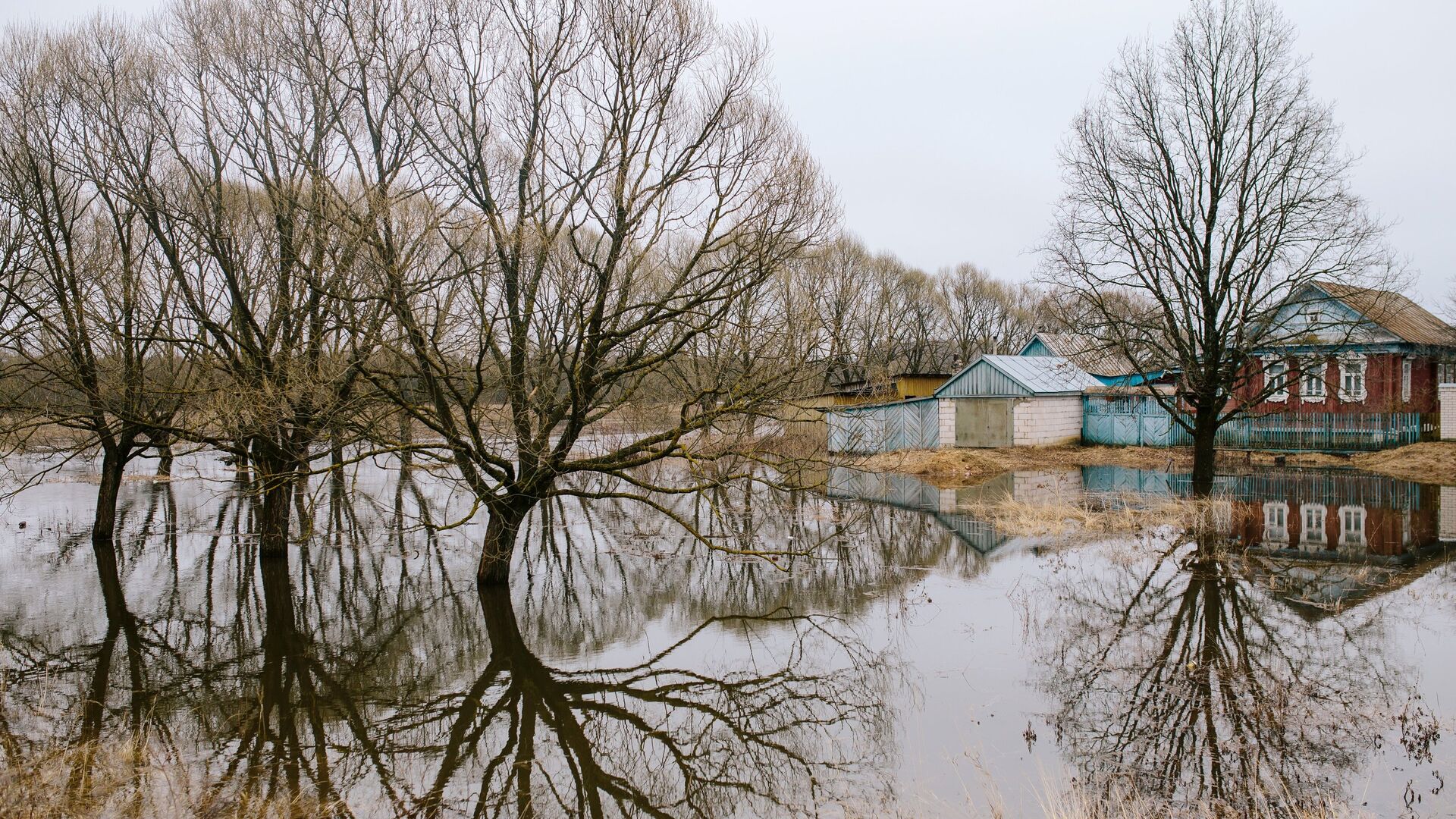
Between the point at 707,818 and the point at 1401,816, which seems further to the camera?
the point at 707,818

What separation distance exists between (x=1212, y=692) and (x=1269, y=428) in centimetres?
2477

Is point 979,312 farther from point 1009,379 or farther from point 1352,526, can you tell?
point 1352,526

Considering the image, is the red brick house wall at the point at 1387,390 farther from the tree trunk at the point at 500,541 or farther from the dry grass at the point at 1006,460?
the tree trunk at the point at 500,541

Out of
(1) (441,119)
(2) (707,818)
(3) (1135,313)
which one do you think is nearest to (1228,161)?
(3) (1135,313)

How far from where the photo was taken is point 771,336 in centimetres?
1074

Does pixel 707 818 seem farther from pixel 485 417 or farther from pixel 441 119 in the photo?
pixel 441 119

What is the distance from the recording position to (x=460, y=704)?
7789 millimetres

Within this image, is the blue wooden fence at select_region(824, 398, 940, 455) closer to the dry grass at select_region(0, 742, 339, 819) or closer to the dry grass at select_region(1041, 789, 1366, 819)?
the dry grass at select_region(1041, 789, 1366, 819)

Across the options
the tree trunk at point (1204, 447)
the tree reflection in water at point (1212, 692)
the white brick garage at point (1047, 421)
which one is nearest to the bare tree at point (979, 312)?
the white brick garage at point (1047, 421)

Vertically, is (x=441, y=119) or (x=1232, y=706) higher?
(x=441, y=119)

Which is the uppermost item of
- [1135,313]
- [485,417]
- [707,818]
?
[1135,313]

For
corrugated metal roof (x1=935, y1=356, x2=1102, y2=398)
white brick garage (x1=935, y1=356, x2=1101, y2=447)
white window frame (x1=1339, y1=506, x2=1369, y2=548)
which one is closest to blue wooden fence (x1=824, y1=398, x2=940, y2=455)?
white brick garage (x1=935, y1=356, x2=1101, y2=447)

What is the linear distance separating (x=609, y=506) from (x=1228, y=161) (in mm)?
15794

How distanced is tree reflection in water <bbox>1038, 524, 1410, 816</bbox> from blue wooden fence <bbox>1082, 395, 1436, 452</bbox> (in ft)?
50.5
